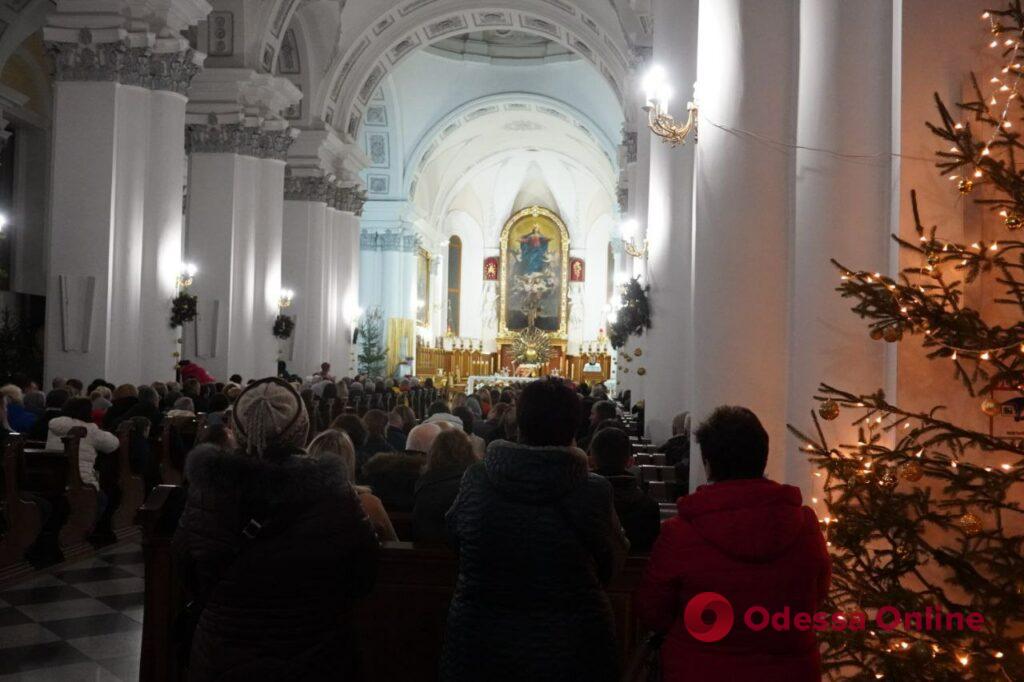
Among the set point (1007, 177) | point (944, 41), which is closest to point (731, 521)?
point (1007, 177)

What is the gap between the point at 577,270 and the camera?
4266 centimetres

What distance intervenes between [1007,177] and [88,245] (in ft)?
42.8

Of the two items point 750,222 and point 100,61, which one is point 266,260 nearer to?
point 100,61

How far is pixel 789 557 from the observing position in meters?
2.64

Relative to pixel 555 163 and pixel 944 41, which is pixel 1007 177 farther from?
pixel 555 163

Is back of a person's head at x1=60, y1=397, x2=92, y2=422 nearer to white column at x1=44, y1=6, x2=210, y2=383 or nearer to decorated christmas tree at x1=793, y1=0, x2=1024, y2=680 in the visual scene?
white column at x1=44, y1=6, x2=210, y2=383

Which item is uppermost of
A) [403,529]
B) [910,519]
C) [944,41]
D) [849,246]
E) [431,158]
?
[431,158]

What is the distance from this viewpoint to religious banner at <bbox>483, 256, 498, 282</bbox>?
4309cm

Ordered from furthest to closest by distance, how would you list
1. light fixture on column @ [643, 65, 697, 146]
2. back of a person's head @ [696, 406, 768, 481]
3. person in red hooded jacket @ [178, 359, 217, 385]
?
person in red hooded jacket @ [178, 359, 217, 385] → light fixture on column @ [643, 65, 697, 146] → back of a person's head @ [696, 406, 768, 481]

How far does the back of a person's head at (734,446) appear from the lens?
2719mm

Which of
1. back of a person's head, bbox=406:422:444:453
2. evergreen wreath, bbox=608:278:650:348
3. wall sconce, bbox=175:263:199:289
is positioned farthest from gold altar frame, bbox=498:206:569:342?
back of a person's head, bbox=406:422:444:453

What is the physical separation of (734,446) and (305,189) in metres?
21.6

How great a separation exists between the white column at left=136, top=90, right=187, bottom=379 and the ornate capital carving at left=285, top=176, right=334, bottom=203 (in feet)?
25.7

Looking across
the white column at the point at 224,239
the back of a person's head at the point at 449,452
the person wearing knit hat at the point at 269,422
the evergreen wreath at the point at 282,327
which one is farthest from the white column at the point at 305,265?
the person wearing knit hat at the point at 269,422
